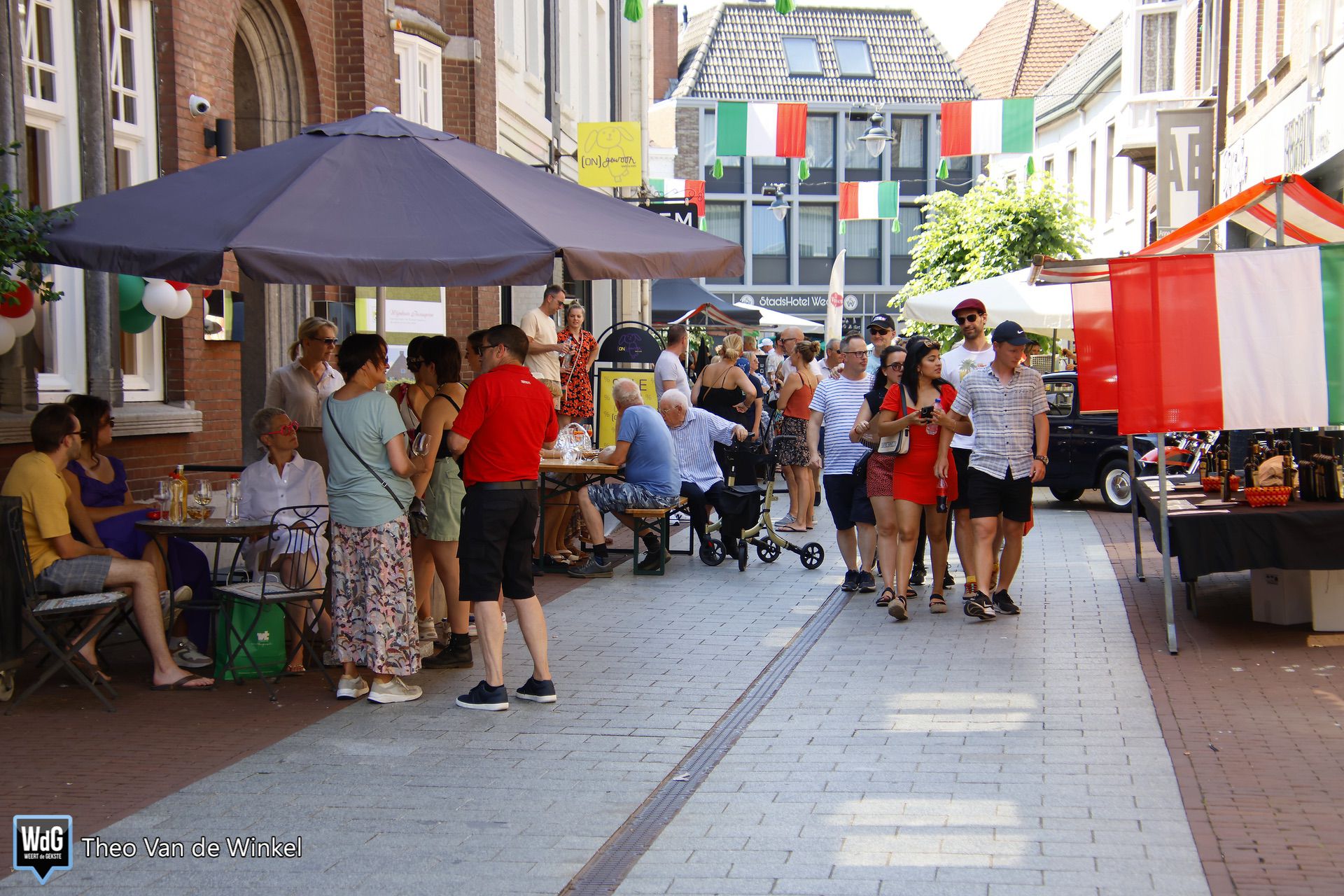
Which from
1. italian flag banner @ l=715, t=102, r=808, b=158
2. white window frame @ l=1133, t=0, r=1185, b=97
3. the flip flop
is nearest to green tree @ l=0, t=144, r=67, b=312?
the flip flop

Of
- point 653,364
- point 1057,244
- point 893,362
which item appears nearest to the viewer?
point 893,362

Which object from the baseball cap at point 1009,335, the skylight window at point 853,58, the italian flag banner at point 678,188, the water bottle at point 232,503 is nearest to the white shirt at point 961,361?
the baseball cap at point 1009,335

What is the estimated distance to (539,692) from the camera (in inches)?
275

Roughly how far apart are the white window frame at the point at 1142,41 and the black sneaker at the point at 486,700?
24.2 metres

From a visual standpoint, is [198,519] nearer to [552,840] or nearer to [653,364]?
[552,840]

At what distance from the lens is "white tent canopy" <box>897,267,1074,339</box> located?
15344mm

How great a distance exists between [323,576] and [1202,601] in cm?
590

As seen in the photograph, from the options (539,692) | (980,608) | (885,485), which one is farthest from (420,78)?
(539,692)

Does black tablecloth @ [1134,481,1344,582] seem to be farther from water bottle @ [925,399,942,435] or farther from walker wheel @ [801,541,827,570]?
walker wheel @ [801,541,827,570]

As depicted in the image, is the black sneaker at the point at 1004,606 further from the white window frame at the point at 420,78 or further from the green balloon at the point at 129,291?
the white window frame at the point at 420,78

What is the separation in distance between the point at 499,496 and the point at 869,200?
100ft

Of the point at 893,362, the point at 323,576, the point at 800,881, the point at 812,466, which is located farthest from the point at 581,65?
the point at 800,881

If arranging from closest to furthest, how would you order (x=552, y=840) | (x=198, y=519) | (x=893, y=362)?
(x=552, y=840) < (x=198, y=519) < (x=893, y=362)

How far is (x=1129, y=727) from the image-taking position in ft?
21.1
